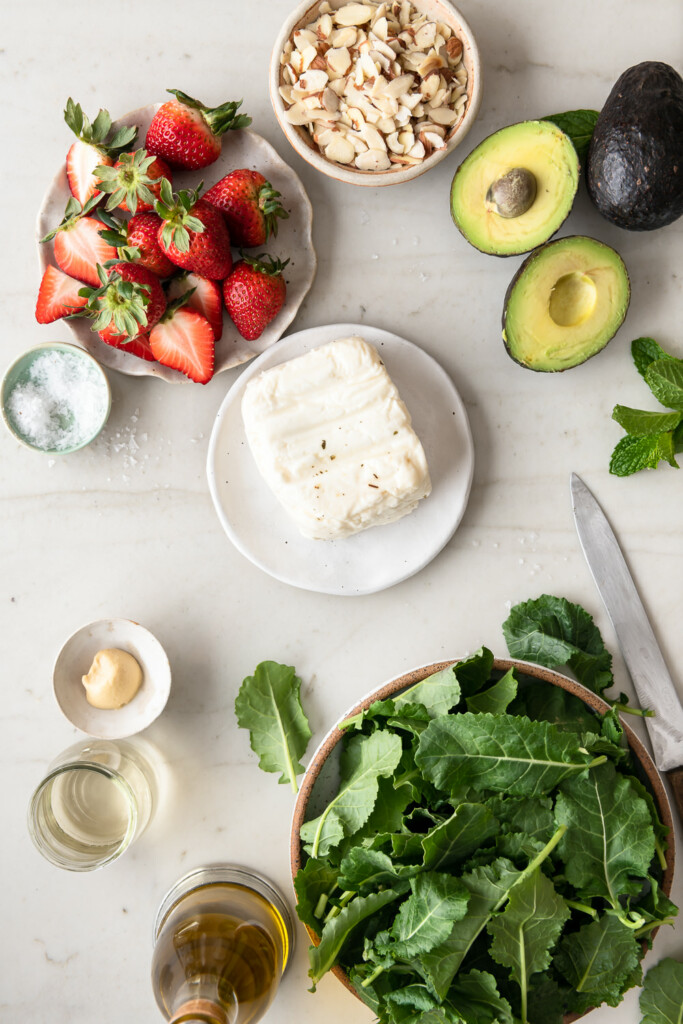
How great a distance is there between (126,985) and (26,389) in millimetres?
858

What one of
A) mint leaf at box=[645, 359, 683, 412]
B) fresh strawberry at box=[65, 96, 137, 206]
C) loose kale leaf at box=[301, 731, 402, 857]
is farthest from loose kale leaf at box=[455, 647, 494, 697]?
fresh strawberry at box=[65, 96, 137, 206]

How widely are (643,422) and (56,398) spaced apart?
816 millimetres

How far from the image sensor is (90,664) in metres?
1.14

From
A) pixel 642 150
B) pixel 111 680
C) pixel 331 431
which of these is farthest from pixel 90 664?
pixel 642 150

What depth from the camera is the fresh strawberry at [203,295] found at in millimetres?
1100

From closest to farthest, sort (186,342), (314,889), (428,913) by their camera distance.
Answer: (428,913) → (314,889) → (186,342)

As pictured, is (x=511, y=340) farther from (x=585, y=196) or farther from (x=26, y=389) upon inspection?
(x=26, y=389)

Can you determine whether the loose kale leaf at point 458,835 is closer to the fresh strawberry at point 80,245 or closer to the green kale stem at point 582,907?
the green kale stem at point 582,907

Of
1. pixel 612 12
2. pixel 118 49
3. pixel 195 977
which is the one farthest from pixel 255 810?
pixel 612 12

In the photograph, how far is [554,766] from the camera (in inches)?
36.1

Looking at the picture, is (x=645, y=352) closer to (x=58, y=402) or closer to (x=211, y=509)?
(x=211, y=509)

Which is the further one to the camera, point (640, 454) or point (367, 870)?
point (640, 454)

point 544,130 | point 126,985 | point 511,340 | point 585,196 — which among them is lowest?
point 126,985

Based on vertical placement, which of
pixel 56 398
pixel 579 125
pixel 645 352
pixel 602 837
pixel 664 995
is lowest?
pixel 664 995
